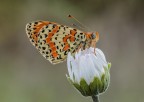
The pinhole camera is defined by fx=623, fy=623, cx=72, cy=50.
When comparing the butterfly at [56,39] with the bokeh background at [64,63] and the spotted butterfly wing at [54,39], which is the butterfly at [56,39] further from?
the bokeh background at [64,63]

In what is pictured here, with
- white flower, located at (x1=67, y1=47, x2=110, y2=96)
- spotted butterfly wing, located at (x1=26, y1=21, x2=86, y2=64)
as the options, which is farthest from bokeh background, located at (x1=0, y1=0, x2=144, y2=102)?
white flower, located at (x1=67, y1=47, x2=110, y2=96)

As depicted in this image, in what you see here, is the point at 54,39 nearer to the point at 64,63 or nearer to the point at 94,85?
the point at 94,85

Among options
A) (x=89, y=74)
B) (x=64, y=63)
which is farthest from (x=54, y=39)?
(x=64, y=63)

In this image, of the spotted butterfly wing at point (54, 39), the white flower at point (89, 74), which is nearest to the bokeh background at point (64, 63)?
the spotted butterfly wing at point (54, 39)

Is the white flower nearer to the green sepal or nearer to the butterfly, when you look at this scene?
the green sepal
